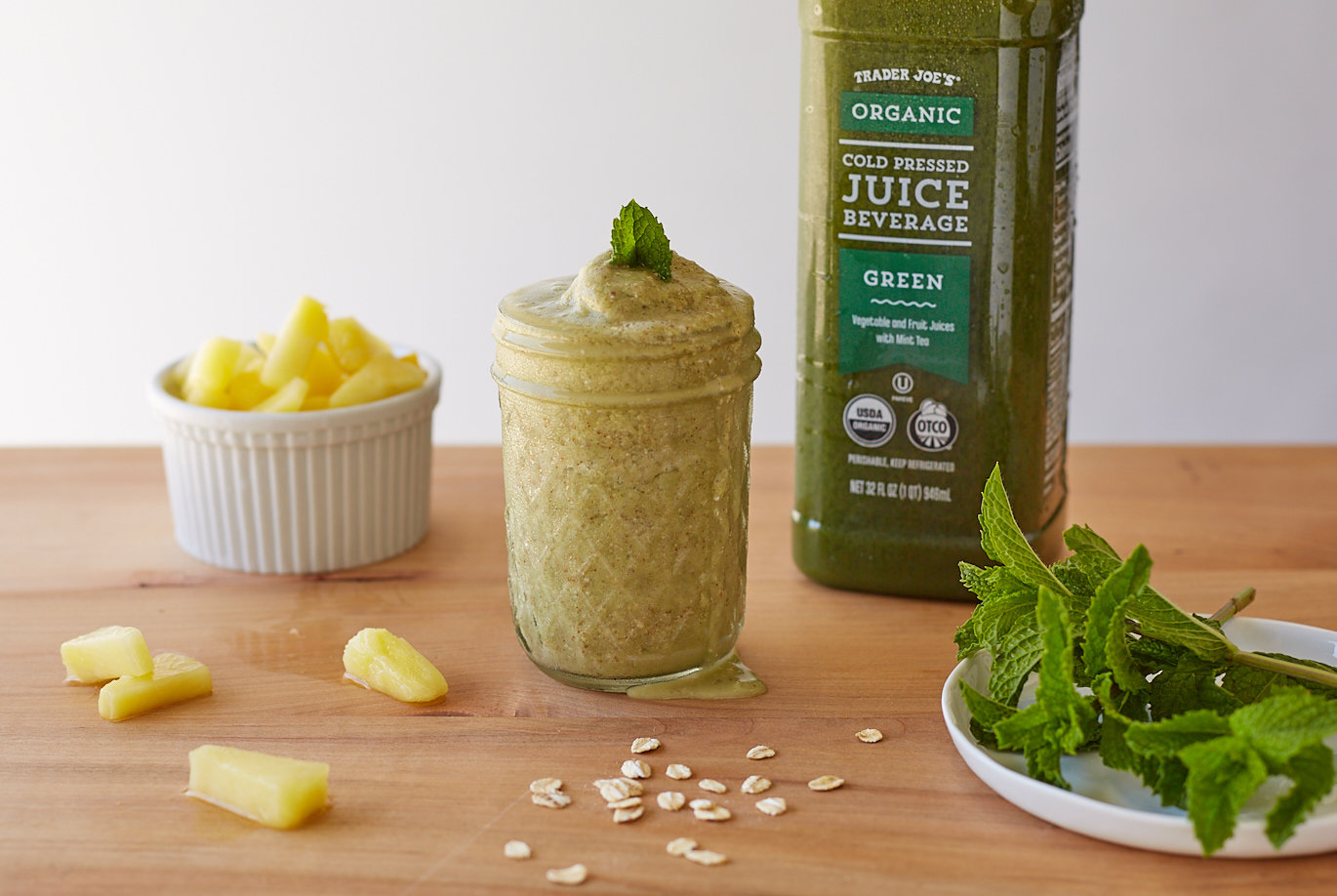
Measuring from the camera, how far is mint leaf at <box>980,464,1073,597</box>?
0.77m

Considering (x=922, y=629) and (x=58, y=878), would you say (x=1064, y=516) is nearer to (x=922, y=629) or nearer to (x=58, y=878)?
(x=922, y=629)

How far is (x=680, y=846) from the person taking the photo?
682mm

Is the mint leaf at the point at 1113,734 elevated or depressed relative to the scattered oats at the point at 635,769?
elevated

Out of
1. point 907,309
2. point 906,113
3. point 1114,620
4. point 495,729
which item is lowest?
point 495,729

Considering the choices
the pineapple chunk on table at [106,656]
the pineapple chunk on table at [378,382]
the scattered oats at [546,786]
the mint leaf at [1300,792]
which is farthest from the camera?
the pineapple chunk on table at [378,382]

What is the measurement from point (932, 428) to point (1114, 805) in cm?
33

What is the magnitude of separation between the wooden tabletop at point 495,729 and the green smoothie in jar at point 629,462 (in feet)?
0.14

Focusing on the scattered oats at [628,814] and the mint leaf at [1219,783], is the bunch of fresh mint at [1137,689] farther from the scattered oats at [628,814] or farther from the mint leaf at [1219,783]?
the scattered oats at [628,814]

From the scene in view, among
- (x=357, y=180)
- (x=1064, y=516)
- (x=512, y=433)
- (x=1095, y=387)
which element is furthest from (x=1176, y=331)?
(x=512, y=433)

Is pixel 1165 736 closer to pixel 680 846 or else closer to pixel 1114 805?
pixel 1114 805

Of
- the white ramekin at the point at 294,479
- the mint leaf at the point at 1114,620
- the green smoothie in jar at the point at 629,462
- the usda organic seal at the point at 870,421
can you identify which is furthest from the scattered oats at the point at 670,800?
the white ramekin at the point at 294,479

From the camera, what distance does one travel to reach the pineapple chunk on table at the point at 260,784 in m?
0.70

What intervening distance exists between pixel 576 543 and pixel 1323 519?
2.22 ft

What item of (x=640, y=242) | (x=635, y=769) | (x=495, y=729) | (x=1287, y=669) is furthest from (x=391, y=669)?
(x=1287, y=669)
